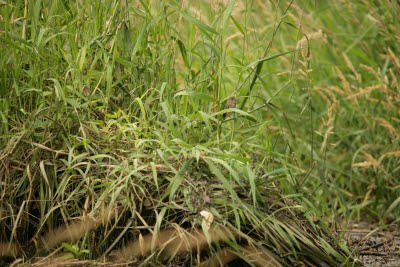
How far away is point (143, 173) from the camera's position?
190 cm

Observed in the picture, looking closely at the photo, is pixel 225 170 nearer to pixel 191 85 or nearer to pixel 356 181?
pixel 191 85

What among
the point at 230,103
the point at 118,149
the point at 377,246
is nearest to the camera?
the point at 118,149

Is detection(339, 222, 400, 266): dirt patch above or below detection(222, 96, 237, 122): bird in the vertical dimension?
below

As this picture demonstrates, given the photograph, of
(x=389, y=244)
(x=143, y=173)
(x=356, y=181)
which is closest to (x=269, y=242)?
(x=143, y=173)

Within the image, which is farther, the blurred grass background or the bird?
the bird

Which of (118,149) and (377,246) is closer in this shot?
(118,149)

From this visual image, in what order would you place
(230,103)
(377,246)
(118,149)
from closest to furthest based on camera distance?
1. (118,149)
2. (230,103)
3. (377,246)

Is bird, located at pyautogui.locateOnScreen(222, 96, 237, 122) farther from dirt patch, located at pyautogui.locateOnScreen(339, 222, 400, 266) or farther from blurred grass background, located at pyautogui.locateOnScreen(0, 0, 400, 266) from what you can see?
dirt patch, located at pyautogui.locateOnScreen(339, 222, 400, 266)

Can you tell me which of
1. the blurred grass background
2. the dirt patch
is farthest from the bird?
the dirt patch

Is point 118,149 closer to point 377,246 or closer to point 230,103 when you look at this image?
point 230,103

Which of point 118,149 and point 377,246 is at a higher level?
point 118,149

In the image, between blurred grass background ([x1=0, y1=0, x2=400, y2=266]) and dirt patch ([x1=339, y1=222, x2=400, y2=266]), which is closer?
blurred grass background ([x1=0, y1=0, x2=400, y2=266])

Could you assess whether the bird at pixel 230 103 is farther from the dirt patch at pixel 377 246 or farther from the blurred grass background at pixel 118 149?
the dirt patch at pixel 377 246


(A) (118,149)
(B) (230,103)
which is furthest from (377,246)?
(A) (118,149)
